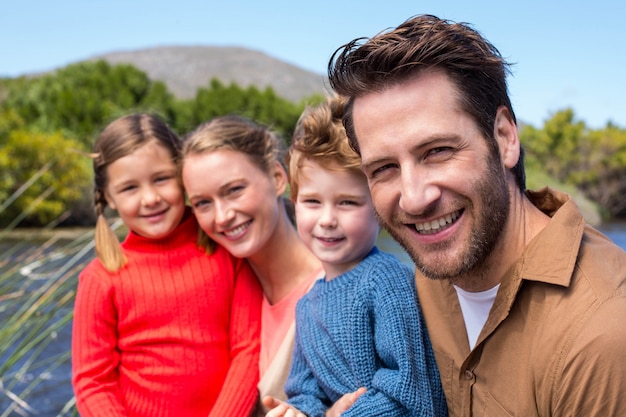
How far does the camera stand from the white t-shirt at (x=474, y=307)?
166cm

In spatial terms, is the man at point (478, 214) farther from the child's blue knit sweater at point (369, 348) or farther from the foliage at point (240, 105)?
the foliage at point (240, 105)

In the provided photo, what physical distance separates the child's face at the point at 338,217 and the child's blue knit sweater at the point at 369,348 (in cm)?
6

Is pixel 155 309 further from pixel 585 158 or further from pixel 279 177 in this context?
pixel 585 158

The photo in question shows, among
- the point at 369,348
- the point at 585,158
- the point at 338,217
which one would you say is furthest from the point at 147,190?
the point at 585,158

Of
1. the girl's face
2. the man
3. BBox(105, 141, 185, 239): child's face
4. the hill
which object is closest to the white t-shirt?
the man

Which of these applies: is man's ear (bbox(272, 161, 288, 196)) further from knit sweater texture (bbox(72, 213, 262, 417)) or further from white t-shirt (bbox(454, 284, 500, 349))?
white t-shirt (bbox(454, 284, 500, 349))

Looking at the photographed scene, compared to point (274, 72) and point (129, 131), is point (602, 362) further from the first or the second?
point (274, 72)

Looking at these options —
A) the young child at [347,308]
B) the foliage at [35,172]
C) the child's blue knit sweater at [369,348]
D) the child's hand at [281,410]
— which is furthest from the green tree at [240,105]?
the child's hand at [281,410]

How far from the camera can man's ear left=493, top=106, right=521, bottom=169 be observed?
5.30ft

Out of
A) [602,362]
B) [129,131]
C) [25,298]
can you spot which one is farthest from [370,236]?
[25,298]

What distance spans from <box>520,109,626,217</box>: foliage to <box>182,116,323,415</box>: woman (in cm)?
2601

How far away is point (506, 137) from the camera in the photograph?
164 cm

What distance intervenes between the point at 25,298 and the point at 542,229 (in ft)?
9.52

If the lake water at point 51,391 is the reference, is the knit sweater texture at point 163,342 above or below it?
above
